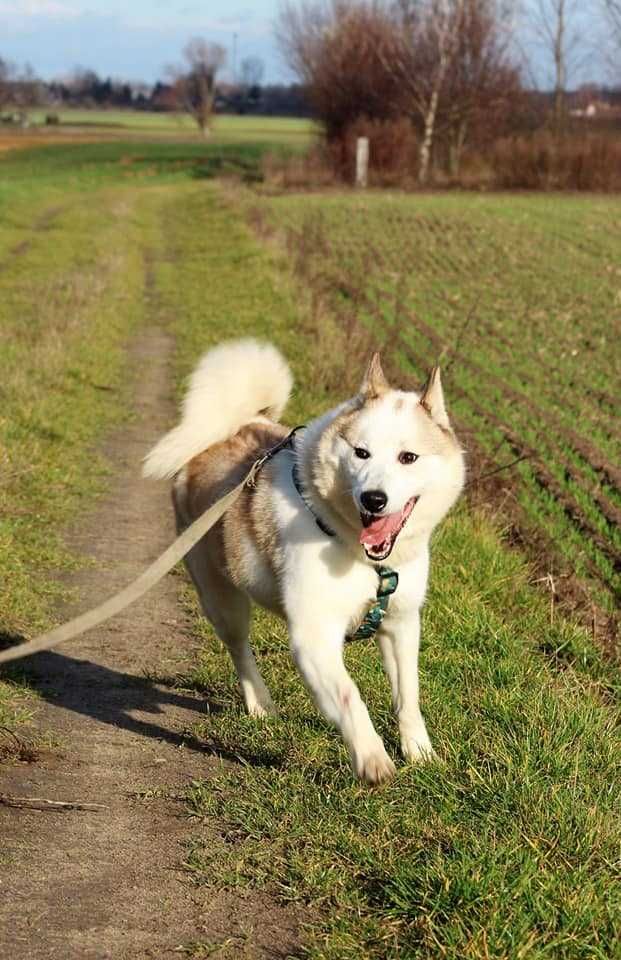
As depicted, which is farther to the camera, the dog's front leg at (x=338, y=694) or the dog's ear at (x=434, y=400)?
the dog's ear at (x=434, y=400)

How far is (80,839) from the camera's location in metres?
3.84

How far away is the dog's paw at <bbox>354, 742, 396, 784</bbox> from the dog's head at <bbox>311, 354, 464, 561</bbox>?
65 cm

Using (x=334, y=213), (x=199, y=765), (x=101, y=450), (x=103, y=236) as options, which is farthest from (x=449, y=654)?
(x=334, y=213)

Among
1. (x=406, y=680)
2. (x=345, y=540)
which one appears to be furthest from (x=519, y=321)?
(x=345, y=540)

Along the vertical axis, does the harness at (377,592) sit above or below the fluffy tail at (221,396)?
below

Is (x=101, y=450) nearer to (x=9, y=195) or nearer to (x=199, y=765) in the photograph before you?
(x=199, y=765)

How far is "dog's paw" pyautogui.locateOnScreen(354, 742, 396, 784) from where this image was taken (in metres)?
3.76

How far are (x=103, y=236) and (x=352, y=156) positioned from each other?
23133mm

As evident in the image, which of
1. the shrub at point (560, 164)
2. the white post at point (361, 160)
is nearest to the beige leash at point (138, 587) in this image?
the white post at point (361, 160)

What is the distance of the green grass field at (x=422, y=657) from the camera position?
3.25m

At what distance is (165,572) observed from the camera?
14.1 ft

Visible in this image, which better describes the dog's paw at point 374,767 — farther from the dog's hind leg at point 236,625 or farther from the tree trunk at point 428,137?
the tree trunk at point 428,137

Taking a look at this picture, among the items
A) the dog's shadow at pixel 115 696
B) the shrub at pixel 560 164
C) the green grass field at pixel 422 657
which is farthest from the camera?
the shrub at pixel 560 164

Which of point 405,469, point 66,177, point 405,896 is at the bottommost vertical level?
point 66,177
